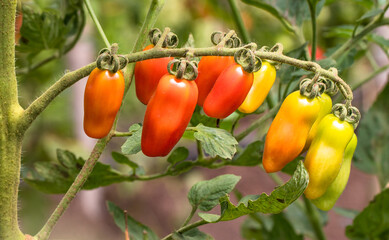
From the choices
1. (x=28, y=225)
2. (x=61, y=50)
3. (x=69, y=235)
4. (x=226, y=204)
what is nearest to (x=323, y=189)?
(x=226, y=204)

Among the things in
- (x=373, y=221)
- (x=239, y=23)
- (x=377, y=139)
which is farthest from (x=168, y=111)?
(x=377, y=139)

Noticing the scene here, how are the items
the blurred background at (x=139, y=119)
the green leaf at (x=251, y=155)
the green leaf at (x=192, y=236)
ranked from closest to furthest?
1. the green leaf at (x=192, y=236)
2. the green leaf at (x=251, y=155)
3. the blurred background at (x=139, y=119)

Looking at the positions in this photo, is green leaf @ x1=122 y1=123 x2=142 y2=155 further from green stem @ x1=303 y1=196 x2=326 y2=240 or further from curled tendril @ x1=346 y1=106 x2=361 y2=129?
green stem @ x1=303 y1=196 x2=326 y2=240

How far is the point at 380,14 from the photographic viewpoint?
824 millimetres

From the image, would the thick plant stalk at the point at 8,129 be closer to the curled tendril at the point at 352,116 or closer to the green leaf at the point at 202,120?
the green leaf at the point at 202,120

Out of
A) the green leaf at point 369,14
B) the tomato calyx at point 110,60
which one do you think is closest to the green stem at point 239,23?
the green leaf at point 369,14

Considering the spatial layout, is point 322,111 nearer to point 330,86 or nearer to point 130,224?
point 330,86

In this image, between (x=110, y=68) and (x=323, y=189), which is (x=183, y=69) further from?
(x=323, y=189)

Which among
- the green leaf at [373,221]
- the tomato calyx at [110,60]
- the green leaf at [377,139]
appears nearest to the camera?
the tomato calyx at [110,60]

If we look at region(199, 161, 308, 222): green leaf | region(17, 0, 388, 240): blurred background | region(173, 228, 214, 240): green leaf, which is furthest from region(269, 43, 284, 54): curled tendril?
region(17, 0, 388, 240): blurred background

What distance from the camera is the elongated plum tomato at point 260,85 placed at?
23.0 inches

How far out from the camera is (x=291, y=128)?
0.55m

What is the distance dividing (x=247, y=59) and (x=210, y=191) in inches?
7.4

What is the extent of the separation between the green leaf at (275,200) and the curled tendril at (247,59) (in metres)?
0.11
